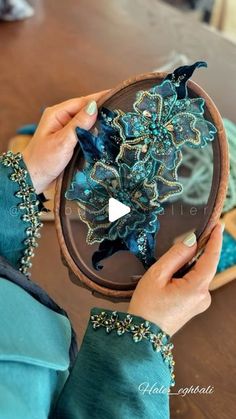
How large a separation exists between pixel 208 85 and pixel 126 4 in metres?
0.32

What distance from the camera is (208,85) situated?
82 centimetres

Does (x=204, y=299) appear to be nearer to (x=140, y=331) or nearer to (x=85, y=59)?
(x=140, y=331)

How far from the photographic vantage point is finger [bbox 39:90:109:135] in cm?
56

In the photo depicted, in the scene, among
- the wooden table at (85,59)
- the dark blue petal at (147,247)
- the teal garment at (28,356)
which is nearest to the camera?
the teal garment at (28,356)

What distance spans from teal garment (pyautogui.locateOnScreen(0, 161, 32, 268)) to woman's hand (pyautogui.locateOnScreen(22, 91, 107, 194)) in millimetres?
19

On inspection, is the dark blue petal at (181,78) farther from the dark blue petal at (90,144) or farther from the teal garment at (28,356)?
the teal garment at (28,356)

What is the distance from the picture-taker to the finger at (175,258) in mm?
463

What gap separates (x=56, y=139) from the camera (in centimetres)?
53

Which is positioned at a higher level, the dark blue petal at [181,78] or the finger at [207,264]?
the dark blue petal at [181,78]

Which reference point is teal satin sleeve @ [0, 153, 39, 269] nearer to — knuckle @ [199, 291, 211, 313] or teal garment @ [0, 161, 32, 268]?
teal garment @ [0, 161, 32, 268]

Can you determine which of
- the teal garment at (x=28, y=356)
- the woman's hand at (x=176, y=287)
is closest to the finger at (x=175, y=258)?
the woman's hand at (x=176, y=287)

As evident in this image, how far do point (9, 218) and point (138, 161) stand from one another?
0.15 m

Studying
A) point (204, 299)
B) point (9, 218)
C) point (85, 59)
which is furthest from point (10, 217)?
point (85, 59)

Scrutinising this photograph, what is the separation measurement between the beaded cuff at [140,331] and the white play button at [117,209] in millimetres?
103
